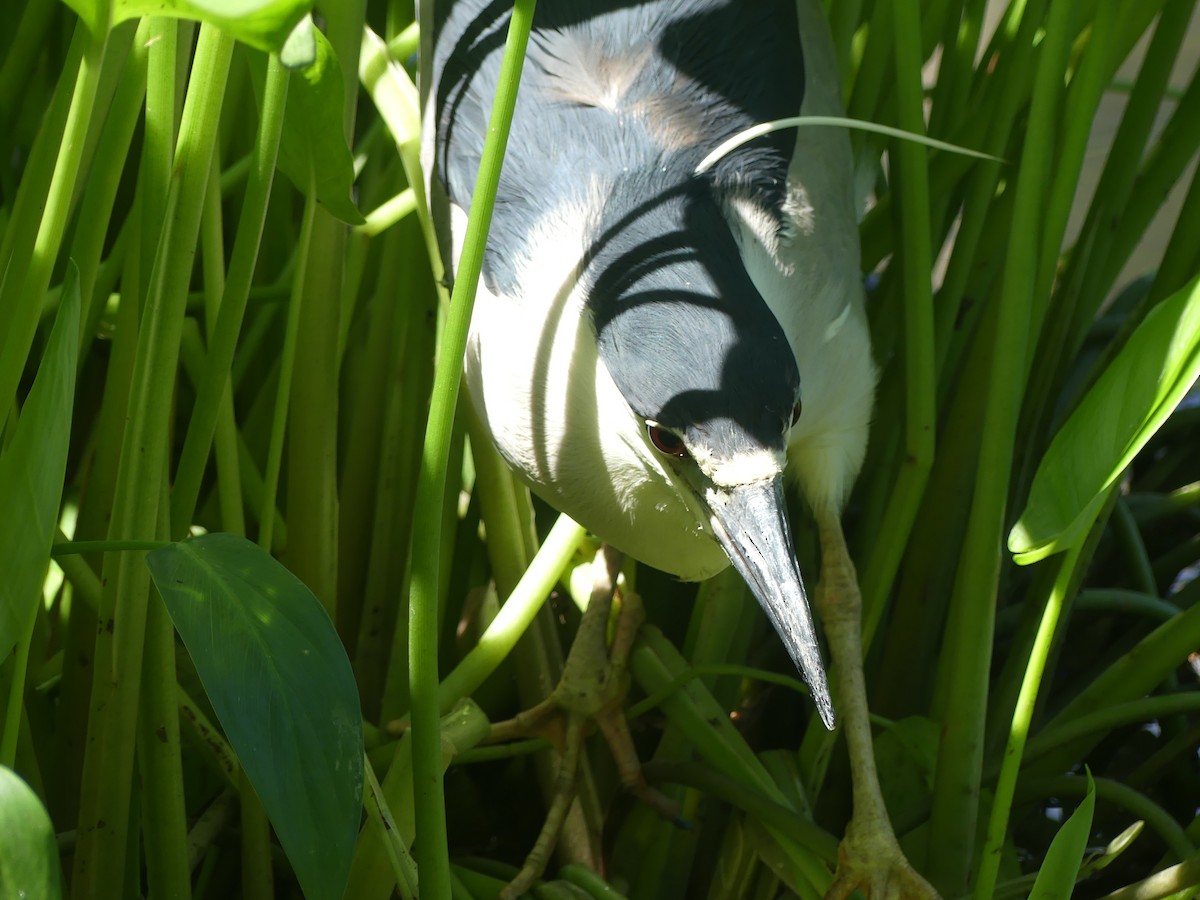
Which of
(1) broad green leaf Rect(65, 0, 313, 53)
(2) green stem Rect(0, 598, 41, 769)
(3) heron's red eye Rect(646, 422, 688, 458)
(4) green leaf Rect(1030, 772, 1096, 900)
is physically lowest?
(4) green leaf Rect(1030, 772, 1096, 900)

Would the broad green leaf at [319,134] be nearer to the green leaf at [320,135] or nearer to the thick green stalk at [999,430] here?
the green leaf at [320,135]

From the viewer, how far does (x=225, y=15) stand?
1.10ft

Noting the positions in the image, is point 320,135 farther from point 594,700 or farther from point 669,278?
point 594,700

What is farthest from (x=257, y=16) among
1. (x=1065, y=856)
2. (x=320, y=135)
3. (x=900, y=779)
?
(x=900, y=779)

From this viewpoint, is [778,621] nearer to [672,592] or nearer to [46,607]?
[672,592]

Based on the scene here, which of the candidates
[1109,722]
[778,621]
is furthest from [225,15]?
[1109,722]

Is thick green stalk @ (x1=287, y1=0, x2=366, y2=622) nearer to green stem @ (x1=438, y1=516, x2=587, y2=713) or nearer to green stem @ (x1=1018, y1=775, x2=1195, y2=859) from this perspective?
green stem @ (x1=438, y1=516, x2=587, y2=713)

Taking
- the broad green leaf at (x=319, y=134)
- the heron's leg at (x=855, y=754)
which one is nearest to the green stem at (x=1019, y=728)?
the heron's leg at (x=855, y=754)

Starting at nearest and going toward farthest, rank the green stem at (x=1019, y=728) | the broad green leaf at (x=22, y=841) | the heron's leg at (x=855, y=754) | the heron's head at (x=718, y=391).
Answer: the broad green leaf at (x=22, y=841) → the green stem at (x=1019, y=728) → the heron's head at (x=718, y=391) → the heron's leg at (x=855, y=754)

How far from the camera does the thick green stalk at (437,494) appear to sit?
463mm

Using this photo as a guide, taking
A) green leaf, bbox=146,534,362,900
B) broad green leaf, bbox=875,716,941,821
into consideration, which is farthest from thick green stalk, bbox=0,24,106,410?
broad green leaf, bbox=875,716,941,821

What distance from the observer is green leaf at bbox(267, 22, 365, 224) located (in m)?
0.50

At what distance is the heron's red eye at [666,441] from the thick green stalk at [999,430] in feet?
0.56

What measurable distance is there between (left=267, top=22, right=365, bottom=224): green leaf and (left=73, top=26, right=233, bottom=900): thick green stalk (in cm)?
4
